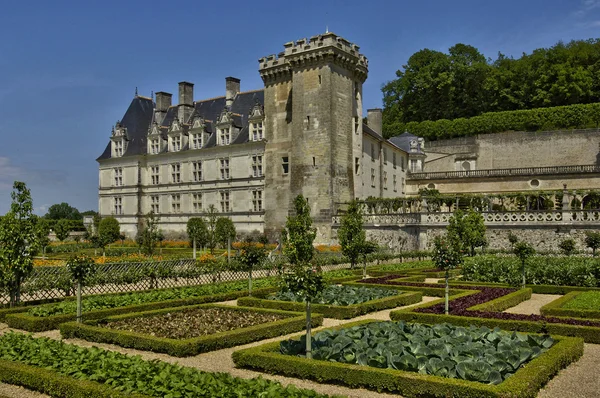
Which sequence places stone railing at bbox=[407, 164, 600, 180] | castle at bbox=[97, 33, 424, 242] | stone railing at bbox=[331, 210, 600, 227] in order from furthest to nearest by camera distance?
stone railing at bbox=[407, 164, 600, 180]
castle at bbox=[97, 33, 424, 242]
stone railing at bbox=[331, 210, 600, 227]

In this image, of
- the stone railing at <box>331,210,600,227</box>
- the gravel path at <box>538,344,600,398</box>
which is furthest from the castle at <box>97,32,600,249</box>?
the gravel path at <box>538,344,600,398</box>

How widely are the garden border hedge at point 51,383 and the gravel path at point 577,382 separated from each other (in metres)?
5.90

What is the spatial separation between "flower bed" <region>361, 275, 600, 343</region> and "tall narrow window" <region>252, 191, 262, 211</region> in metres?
26.1

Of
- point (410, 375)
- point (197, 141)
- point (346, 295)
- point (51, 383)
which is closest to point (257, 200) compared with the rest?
point (197, 141)

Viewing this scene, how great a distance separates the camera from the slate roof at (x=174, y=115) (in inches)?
1769

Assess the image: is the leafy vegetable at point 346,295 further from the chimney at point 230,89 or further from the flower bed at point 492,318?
the chimney at point 230,89

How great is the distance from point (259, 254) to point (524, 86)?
44.6 m

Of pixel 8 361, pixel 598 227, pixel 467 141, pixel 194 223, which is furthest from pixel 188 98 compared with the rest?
pixel 8 361

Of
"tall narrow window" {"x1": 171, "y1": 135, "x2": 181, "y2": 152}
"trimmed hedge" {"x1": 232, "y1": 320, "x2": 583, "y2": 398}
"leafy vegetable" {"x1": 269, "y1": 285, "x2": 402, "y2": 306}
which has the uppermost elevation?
"tall narrow window" {"x1": 171, "y1": 135, "x2": 181, "y2": 152}

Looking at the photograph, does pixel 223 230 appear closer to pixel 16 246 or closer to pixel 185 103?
pixel 185 103

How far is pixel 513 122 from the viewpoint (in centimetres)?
5281

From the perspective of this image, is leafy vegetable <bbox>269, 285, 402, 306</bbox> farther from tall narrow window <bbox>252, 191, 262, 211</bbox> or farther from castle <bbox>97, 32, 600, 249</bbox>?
tall narrow window <bbox>252, 191, 262, 211</bbox>

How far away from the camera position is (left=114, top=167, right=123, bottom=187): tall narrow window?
51.4 meters

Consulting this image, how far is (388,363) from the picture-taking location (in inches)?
371
